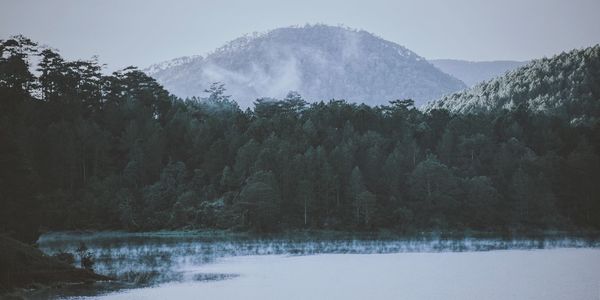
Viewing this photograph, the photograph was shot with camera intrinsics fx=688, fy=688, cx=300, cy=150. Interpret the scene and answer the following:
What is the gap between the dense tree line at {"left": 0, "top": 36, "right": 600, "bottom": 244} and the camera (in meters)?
86.0

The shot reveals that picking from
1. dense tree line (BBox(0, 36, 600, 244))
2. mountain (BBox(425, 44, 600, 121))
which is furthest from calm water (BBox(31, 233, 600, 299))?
mountain (BBox(425, 44, 600, 121))

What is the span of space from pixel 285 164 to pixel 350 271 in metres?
51.4

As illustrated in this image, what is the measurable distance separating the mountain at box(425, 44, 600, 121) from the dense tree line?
20.9m

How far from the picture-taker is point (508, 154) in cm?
9869

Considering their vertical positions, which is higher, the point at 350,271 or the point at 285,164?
the point at 285,164

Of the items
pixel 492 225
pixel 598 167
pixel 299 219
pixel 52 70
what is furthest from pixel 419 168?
pixel 52 70

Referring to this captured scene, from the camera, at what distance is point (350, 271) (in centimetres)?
3859

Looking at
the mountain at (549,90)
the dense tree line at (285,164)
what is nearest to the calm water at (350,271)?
the dense tree line at (285,164)

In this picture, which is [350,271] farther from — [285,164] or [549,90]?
[549,90]

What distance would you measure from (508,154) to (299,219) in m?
33.4

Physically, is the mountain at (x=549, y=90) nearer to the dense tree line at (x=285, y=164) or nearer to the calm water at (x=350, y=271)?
the dense tree line at (x=285, y=164)

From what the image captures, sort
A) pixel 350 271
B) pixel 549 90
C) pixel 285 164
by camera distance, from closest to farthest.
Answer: pixel 350 271 → pixel 285 164 → pixel 549 90

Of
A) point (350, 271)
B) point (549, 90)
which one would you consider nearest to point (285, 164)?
point (350, 271)

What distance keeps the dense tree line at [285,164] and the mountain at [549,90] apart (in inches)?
822
